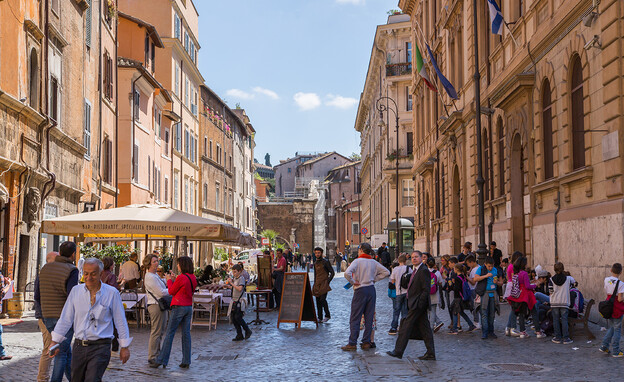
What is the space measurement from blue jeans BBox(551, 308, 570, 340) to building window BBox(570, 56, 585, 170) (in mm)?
4652

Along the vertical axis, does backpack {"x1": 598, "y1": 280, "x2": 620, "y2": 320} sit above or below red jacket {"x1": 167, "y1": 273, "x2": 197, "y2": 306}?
below

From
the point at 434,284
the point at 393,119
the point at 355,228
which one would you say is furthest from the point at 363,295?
the point at 355,228

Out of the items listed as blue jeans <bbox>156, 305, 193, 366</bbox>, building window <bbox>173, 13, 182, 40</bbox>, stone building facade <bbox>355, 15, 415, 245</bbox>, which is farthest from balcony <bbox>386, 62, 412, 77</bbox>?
blue jeans <bbox>156, 305, 193, 366</bbox>

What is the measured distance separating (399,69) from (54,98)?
4221 centimetres

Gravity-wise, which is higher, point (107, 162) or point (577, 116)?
point (107, 162)

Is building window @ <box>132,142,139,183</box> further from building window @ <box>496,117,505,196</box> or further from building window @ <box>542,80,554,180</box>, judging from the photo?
building window @ <box>542,80,554,180</box>

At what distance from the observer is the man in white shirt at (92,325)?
6977mm

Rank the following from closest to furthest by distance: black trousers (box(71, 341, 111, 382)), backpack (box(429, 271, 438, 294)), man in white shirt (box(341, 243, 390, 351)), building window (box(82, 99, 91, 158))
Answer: black trousers (box(71, 341, 111, 382)) < man in white shirt (box(341, 243, 390, 351)) < backpack (box(429, 271, 438, 294)) < building window (box(82, 99, 91, 158))

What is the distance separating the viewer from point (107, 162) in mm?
29969

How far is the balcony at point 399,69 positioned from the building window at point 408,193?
26.5 ft

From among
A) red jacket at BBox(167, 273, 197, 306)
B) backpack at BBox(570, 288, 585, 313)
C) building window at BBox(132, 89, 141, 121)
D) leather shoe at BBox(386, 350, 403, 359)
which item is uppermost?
building window at BBox(132, 89, 141, 121)

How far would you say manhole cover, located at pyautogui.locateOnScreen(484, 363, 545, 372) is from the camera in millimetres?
11156

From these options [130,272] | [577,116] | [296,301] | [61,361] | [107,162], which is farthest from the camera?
[107,162]

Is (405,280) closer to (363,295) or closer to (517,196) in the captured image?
(363,295)
